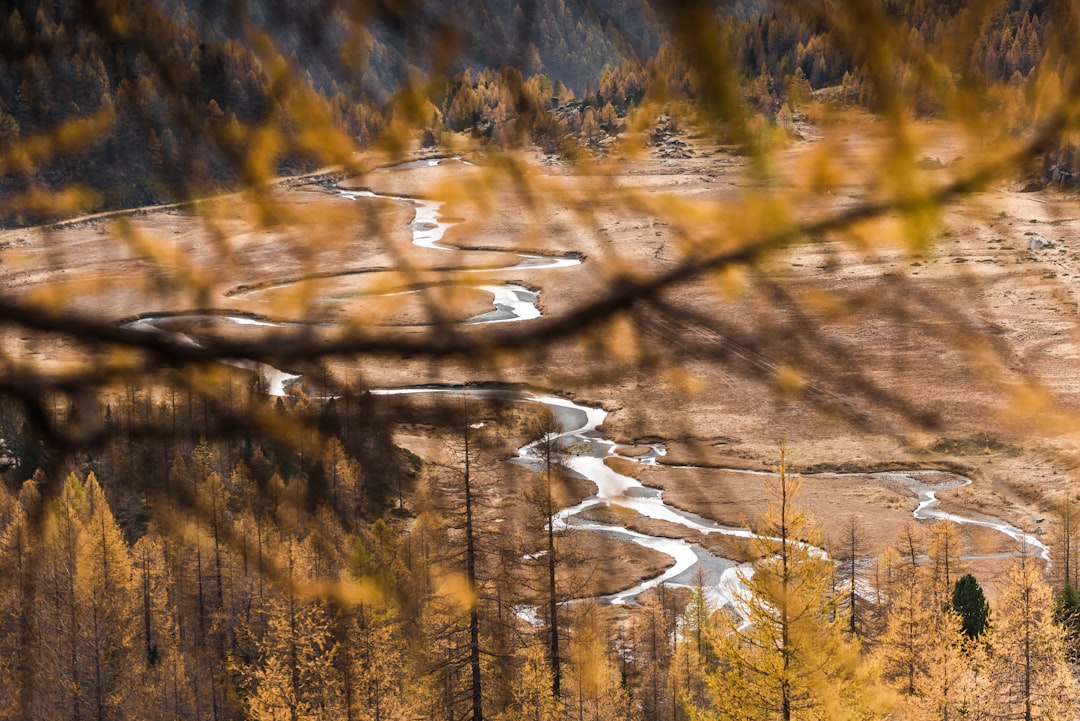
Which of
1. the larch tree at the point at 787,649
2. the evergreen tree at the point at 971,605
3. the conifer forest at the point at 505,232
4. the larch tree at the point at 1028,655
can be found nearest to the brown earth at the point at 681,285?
the conifer forest at the point at 505,232

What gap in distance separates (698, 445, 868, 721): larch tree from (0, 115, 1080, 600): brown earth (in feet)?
40.6

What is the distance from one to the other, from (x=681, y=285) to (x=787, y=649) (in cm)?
1317

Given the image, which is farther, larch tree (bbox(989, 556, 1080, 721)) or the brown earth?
larch tree (bbox(989, 556, 1080, 721))

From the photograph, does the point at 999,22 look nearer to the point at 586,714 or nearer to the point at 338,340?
the point at 338,340

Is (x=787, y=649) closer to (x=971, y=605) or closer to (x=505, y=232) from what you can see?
(x=505, y=232)

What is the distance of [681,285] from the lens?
3.77 feet

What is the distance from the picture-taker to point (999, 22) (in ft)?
3.99

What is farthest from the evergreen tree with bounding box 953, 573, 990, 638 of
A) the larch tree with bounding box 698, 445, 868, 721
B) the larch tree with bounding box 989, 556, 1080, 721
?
the larch tree with bounding box 698, 445, 868, 721

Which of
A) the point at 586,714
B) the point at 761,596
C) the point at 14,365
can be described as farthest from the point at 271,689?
the point at 14,365

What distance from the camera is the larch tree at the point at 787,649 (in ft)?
44.2

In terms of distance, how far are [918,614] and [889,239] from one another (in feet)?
76.0

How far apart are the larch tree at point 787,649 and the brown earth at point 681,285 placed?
12.4 m

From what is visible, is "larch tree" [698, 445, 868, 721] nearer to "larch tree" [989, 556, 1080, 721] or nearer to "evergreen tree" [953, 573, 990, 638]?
"larch tree" [989, 556, 1080, 721]

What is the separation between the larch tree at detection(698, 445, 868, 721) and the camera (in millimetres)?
13477
